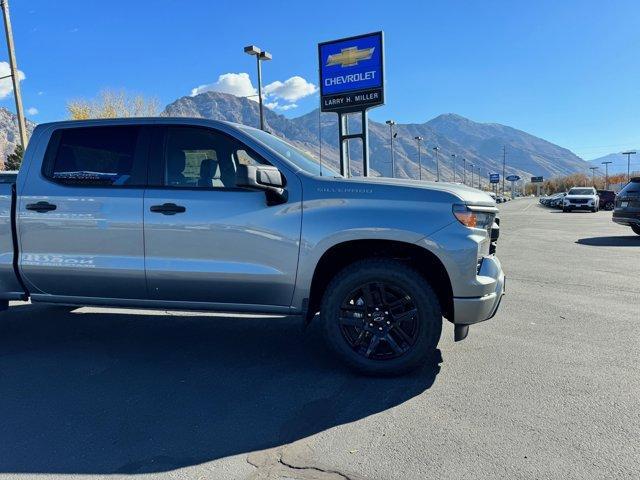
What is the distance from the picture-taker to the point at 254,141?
13.5 feet

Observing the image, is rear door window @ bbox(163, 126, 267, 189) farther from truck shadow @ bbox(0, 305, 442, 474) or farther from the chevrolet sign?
the chevrolet sign

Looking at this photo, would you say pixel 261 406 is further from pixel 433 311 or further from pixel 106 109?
Answer: pixel 106 109

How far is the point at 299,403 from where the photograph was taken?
347 cm

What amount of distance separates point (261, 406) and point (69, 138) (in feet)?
9.43

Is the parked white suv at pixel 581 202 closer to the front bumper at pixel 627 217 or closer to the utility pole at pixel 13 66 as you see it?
A: the front bumper at pixel 627 217

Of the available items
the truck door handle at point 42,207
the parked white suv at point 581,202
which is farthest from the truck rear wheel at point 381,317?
the parked white suv at point 581,202

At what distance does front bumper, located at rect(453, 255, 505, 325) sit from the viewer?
3664 mm

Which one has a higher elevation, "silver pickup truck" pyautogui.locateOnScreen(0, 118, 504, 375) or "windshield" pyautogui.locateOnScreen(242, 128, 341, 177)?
"windshield" pyautogui.locateOnScreen(242, 128, 341, 177)

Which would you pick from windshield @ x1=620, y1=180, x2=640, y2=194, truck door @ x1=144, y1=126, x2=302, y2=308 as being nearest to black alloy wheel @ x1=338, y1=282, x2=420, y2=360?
truck door @ x1=144, y1=126, x2=302, y2=308

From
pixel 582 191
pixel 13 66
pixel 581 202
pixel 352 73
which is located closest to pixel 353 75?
pixel 352 73

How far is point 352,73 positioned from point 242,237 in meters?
15.0

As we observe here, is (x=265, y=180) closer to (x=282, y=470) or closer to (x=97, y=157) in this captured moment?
(x=97, y=157)

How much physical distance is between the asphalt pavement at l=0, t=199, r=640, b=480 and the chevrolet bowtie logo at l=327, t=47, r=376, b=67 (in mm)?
13642

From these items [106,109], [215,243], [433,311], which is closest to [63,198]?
[215,243]
